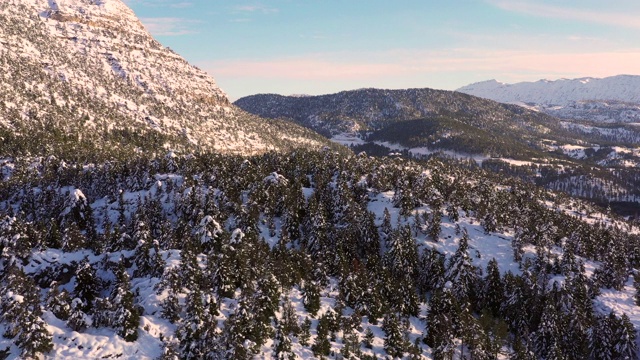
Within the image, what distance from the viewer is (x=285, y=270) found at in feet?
269

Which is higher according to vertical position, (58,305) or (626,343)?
(58,305)

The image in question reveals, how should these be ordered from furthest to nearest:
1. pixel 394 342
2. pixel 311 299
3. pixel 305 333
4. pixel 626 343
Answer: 1. pixel 626 343
2. pixel 311 299
3. pixel 394 342
4. pixel 305 333

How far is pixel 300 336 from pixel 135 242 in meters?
43.8

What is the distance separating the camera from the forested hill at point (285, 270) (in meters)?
55.5

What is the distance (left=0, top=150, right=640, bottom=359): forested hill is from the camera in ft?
182

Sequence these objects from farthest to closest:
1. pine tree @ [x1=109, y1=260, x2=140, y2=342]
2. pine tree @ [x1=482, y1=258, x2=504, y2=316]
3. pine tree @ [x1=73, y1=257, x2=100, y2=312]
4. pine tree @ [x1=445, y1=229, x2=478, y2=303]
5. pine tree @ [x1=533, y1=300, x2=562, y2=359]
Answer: pine tree @ [x1=482, y1=258, x2=504, y2=316], pine tree @ [x1=445, y1=229, x2=478, y2=303], pine tree @ [x1=533, y1=300, x2=562, y2=359], pine tree @ [x1=73, y1=257, x2=100, y2=312], pine tree @ [x1=109, y1=260, x2=140, y2=342]

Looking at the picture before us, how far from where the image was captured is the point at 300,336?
64750 millimetres

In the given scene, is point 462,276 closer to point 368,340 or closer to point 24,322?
point 368,340

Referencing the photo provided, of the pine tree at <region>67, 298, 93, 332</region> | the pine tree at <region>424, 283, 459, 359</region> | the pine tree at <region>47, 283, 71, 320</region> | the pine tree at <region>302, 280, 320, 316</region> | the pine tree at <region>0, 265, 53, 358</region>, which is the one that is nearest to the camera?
the pine tree at <region>0, 265, 53, 358</region>

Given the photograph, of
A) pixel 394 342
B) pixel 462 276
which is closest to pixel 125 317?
pixel 394 342

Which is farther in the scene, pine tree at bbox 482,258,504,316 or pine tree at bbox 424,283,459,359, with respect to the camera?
pine tree at bbox 482,258,504,316

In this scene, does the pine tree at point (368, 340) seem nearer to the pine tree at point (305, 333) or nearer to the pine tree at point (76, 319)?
the pine tree at point (305, 333)

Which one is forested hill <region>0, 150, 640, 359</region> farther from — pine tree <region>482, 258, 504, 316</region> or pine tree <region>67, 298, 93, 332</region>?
pine tree <region>482, 258, 504, 316</region>

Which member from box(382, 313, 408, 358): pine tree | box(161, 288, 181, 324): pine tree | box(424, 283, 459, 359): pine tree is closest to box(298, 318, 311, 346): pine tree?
box(382, 313, 408, 358): pine tree
